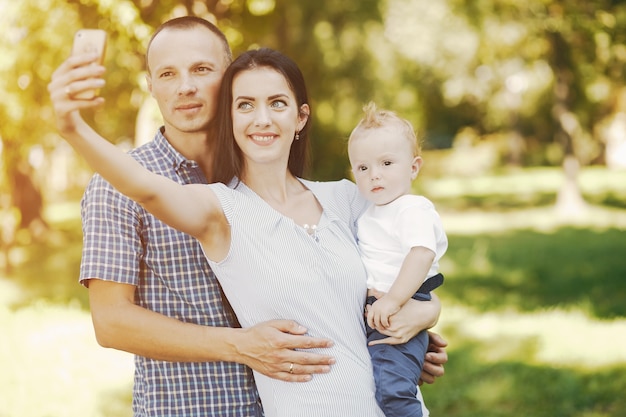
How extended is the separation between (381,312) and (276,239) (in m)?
0.39

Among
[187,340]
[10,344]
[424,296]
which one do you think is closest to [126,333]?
[187,340]

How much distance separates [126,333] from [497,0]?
51.2ft

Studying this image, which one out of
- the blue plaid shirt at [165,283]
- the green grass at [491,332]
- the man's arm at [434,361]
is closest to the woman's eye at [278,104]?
the blue plaid shirt at [165,283]

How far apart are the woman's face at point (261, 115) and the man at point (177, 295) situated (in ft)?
0.76

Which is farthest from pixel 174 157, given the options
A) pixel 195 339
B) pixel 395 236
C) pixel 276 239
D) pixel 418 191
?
pixel 418 191

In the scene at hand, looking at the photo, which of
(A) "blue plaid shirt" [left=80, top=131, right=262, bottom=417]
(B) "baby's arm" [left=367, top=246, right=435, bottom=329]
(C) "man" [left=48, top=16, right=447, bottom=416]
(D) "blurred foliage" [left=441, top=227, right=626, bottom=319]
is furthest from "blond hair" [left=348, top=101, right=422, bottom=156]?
(D) "blurred foliage" [left=441, top=227, right=626, bottom=319]

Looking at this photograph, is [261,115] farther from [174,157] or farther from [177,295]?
[177,295]

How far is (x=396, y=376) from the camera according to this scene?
248cm

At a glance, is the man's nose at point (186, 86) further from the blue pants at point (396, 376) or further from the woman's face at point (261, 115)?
the blue pants at point (396, 376)

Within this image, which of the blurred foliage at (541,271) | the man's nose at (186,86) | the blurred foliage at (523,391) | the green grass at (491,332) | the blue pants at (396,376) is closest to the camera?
the blue pants at (396,376)

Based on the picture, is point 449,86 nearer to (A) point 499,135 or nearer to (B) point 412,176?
(A) point 499,135

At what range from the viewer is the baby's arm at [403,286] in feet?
8.13

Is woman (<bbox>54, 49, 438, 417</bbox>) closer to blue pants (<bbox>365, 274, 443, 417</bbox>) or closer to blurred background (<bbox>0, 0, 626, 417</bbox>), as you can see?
blue pants (<bbox>365, 274, 443, 417</bbox>)

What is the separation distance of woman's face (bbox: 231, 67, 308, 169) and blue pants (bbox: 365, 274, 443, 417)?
580mm
